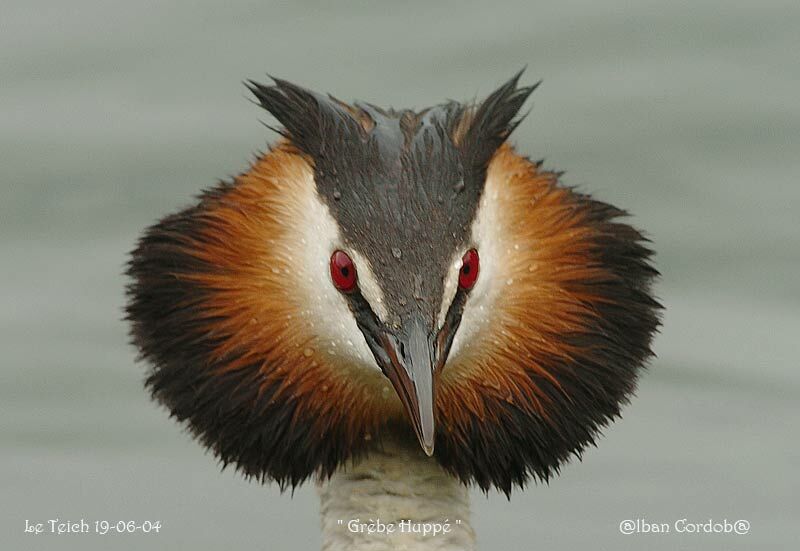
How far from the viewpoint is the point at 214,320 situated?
5.84 metres

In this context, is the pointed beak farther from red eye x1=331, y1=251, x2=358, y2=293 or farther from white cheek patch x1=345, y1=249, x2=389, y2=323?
red eye x1=331, y1=251, x2=358, y2=293

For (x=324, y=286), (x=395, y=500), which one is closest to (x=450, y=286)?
(x=324, y=286)

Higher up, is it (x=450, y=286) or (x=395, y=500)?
(x=450, y=286)

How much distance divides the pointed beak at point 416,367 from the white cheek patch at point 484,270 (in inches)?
9.9

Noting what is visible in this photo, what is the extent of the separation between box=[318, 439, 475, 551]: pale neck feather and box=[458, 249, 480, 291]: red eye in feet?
2.70

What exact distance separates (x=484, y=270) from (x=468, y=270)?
13 cm

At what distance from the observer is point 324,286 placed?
5586 mm

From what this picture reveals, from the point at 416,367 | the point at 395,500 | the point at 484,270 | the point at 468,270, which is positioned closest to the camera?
the point at 416,367

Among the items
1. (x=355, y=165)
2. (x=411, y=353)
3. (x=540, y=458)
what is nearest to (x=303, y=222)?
(x=355, y=165)

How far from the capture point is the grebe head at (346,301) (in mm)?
5621

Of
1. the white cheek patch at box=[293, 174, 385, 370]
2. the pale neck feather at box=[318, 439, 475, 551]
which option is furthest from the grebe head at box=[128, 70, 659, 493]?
the pale neck feather at box=[318, 439, 475, 551]

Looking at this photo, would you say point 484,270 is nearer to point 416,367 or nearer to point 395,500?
point 416,367

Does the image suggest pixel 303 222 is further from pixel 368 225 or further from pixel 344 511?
pixel 344 511

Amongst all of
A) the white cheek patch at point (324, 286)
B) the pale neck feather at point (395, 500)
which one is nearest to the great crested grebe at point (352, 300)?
the white cheek patch at point (324, 286)
